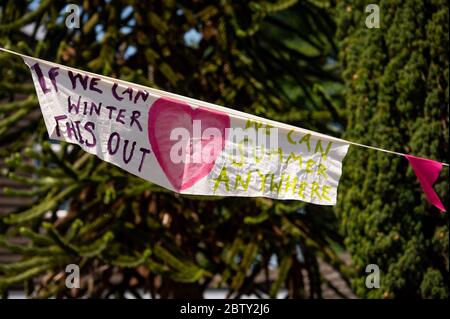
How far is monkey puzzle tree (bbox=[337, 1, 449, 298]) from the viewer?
7406 millimetres

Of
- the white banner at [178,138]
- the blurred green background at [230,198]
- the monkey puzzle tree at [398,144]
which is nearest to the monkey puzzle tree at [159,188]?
the blurred green background at [230,198]

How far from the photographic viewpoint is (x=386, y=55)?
25.6ft

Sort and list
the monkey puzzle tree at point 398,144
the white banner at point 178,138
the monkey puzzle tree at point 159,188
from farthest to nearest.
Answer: the monkey puzzle tree at point 159,188 → the monkey puzzle tree at point 398,144 → the white banner at point 178,138

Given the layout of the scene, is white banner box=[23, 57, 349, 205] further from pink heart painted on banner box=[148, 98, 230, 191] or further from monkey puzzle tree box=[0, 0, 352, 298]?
monkey puzzle tree box=[0, 0, 352, 298]

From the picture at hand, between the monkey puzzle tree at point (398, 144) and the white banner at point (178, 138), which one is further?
the monkey puzzle tree at point (398, 144)

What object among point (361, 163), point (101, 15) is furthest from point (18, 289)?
point (361, 163)

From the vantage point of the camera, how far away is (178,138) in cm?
500

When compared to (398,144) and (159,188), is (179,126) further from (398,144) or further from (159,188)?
(398,144)

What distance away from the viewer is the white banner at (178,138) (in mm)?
4871

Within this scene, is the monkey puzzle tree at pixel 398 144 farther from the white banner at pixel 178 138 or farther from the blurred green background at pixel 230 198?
the white banner at pixel 178 138

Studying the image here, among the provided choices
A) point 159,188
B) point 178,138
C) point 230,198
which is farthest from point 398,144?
point 178,138

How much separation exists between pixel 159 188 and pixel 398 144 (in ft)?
6.99

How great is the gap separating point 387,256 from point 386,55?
1775 mm
